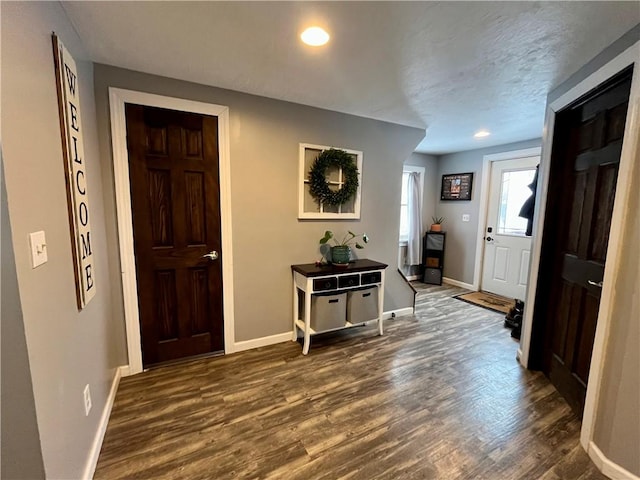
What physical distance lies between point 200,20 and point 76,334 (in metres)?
1.71

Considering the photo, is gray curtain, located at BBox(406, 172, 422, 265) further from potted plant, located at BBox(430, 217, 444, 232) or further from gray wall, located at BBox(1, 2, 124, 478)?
gray wall, located at BBox(1, 2, 124, 478)

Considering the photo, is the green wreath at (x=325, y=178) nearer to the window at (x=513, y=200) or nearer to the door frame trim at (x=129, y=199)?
the door frame trim at (x=129, y=199)

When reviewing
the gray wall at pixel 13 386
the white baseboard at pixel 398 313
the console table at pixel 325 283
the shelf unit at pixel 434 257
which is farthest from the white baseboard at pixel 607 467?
the shelf unit at pixel 434 257

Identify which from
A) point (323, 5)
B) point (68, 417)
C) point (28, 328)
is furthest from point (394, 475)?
point (323, 5)

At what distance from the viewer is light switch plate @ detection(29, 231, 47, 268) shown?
99cm

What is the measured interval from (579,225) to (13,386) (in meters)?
3.00

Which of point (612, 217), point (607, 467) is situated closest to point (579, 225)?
point (612, 217)

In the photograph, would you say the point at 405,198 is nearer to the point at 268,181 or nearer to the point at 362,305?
the point at 362,305

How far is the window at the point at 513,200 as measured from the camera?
4.06 m

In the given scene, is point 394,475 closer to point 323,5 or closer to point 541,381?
point 541,381

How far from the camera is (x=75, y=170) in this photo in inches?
57.4

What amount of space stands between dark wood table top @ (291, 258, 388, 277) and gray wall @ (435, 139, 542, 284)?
2.67 meters

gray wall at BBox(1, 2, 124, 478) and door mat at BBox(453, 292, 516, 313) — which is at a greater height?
gray wall at BBox(1, 2, 124, 478)

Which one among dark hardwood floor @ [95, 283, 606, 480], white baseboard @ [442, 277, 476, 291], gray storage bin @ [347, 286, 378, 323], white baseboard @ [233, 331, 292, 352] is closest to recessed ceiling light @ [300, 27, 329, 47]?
gray storage bin @ [347, 286, 378, 323]
